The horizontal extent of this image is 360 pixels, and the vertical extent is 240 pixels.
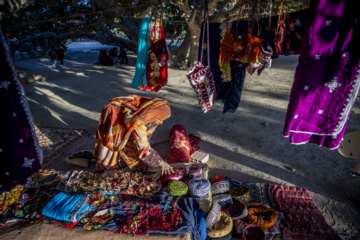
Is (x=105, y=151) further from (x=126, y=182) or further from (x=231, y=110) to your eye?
(x=231, y=110)

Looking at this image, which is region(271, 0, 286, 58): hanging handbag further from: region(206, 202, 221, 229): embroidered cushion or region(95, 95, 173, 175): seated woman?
region(206, 202, 221, 229): embroidered cushion

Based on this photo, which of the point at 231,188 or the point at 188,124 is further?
the point at 188,124

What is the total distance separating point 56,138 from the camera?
15.1ft

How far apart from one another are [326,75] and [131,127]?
6.81 feet

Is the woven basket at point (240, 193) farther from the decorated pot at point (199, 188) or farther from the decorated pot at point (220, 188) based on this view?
the decorated pot at point (199, 188)

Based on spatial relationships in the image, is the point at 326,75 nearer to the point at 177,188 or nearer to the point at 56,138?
the point at 177,188

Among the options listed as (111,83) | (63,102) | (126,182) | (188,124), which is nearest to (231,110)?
(188,124)

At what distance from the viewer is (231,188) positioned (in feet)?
9.40

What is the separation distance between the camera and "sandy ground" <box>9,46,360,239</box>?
3020mm

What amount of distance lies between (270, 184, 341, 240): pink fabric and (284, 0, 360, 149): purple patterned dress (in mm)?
1148

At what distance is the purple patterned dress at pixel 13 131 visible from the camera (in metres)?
1.60

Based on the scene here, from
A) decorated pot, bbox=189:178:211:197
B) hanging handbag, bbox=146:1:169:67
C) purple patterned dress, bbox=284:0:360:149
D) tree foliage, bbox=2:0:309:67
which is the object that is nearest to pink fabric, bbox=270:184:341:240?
decorated pot, bbox=189:178:211:197

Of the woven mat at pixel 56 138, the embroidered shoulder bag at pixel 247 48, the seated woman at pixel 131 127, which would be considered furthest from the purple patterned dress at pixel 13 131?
the embroidered shoulder bag at pixel 247 48

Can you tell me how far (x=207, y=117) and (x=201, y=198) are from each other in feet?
10.7
